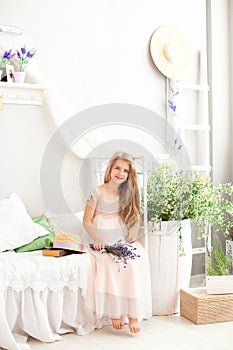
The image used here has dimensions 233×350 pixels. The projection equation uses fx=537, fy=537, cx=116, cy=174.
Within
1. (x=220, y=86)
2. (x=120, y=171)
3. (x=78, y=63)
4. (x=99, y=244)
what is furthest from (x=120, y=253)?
(x=220, y=86)

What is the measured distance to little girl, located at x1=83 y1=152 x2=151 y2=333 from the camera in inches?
116

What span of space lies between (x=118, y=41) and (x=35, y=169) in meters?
1.14

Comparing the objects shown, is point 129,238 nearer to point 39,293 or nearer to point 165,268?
point 165,268

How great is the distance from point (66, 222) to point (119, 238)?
1.34 ft

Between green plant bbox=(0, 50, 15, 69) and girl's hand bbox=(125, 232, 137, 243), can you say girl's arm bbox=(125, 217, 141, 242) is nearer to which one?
girl's hand bbox=(125, 232, 137, 243)

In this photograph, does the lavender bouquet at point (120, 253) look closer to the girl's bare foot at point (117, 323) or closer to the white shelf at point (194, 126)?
the girl's bare foot at point (117, 323)

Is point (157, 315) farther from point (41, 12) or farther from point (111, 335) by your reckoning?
point (41, 12)

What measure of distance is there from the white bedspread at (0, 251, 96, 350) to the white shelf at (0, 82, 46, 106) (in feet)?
3.43

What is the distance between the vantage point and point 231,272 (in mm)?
3432

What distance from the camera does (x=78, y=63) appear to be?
3.74 m

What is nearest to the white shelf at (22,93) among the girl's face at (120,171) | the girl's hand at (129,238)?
the girl's face at (120,171)

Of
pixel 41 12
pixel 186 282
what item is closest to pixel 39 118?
pixel 41 12

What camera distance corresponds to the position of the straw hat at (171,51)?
13.2ft

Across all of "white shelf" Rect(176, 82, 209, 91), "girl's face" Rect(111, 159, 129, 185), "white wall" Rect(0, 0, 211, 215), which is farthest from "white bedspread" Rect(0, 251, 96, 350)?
"white shelf" Rect(176, 82, 209, 91)
